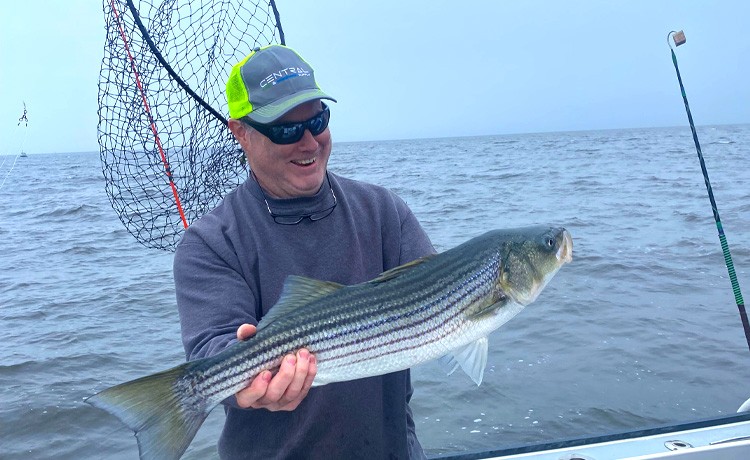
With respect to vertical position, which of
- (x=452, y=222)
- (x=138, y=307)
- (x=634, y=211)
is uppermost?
(x=138, y=307)

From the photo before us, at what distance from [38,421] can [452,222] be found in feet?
39.4

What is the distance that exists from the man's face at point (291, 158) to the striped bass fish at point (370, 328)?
1.77 feet

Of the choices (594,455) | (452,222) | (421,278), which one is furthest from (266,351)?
(452,222)

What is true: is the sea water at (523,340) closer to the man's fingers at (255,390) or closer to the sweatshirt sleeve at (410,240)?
the sweatshirt sleeve at (410,240)

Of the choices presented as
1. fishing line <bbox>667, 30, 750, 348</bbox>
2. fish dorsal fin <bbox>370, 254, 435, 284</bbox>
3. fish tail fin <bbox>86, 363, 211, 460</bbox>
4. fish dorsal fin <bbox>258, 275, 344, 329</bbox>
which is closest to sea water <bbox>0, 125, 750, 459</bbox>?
fishing line <bbox>667, 30, 750, 348</bbox>

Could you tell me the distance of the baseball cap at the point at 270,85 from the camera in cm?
278

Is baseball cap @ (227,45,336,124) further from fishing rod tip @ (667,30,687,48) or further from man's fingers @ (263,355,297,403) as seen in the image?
fishing rod tip @ (667,30,687,48)

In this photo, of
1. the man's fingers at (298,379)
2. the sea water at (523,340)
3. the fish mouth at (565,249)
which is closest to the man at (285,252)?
the man's fingers at (298,379)

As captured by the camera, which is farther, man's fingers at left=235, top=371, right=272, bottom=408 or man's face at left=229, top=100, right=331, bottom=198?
man's face at left=229, top=100, right=331, bottom=198

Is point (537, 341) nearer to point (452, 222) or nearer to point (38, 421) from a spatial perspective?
point (38, 421)

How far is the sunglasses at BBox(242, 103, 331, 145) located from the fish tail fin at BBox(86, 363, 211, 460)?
106cm

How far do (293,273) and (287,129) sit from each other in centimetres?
65

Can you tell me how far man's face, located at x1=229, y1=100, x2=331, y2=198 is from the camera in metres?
2.87

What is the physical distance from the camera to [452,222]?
57.0 feet
